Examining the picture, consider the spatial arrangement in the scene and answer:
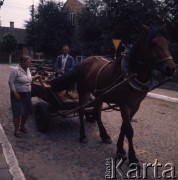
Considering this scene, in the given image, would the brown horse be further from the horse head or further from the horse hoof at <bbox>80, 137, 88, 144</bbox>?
the horse hoof at <bbox>80, 137, 88, 144</bbox>

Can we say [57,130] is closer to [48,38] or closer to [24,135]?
[24,135]

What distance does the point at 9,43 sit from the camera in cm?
4775

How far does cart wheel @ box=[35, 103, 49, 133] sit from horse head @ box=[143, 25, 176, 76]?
2.98m

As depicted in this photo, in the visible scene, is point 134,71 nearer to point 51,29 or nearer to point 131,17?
point 131,17

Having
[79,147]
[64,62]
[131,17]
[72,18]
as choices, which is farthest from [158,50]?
[72,18]

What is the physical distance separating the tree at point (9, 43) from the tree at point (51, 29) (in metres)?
13.9

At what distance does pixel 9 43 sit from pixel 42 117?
4270 centimetres

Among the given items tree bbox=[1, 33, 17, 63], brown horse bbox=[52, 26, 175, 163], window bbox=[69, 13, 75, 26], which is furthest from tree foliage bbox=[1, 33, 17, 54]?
brown horse bbox=[52, 26, 175, 163]

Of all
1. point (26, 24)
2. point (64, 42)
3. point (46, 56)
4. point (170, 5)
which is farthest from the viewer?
point (26, 24)

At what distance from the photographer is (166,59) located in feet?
15.1

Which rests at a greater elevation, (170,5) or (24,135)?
(170,5)

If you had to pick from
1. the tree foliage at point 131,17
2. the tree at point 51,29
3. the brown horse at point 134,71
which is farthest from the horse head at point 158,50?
the tree at point 51,29

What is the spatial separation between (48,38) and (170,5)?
1685 centimetres

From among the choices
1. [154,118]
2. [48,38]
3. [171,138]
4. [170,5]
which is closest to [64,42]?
[48,38]
